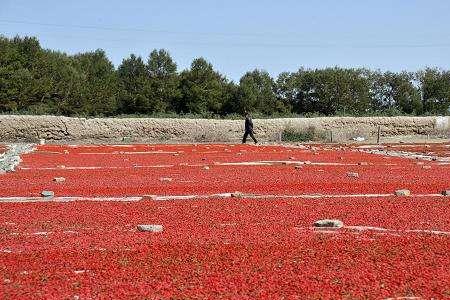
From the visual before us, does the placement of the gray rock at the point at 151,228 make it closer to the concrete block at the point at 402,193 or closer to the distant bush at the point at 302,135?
the concrete block at the point at 402,193

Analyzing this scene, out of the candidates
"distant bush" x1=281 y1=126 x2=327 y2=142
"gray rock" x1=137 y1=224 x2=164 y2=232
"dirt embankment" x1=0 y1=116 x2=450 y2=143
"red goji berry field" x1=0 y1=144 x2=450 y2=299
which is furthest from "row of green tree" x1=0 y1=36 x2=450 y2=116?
"gray rock" x1=137 y1=224 x2=164 y2=232

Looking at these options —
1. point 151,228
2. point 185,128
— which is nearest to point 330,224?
point 151,228

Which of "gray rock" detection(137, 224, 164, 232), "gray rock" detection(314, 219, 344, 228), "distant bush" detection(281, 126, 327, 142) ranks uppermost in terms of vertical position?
"gray rock" detection(314, 219, 344, 228)

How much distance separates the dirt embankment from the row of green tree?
78.8 ft

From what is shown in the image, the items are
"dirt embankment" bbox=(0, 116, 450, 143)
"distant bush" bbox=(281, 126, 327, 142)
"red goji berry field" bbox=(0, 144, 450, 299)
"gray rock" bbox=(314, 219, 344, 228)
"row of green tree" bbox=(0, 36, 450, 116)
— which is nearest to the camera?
"red goji berry field" bbox=(0, 144, 450, 299)

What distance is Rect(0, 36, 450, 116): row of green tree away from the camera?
74.6 meters

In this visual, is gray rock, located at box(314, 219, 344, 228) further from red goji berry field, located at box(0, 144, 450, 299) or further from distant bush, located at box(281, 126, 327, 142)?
distant bush, located at box(281, 126, 327, 142)

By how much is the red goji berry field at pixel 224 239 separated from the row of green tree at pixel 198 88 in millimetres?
60262

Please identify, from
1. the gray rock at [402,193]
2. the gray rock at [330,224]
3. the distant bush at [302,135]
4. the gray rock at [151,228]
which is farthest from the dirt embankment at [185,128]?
the gray rock at [330,224]

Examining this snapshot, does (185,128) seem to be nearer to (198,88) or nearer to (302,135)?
(302,135)

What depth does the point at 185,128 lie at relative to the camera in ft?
148

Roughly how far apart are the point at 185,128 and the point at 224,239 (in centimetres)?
3739

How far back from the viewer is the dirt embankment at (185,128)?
40844 mm

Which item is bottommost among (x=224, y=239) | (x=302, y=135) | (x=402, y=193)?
(x=302, y=135)
